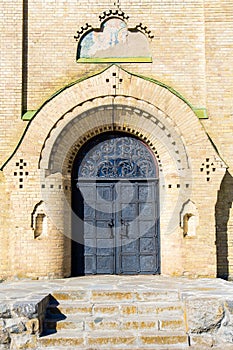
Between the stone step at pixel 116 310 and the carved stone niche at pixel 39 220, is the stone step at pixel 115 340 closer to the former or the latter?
the stone step at pixel 116 310

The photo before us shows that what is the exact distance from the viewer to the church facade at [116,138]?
914 centimetres

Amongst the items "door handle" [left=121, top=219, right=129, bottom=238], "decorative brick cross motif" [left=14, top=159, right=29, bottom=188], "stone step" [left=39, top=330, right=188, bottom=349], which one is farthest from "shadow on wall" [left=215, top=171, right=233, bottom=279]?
"decorative brick cross motif" [left=14, top=159, right=29, bottom=188]

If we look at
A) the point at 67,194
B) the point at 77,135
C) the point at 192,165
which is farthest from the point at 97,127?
the point at 192,165

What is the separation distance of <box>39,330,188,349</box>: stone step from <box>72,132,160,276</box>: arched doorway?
134 inches

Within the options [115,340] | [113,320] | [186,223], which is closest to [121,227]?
[186,223]

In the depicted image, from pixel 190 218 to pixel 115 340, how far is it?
12.2 ft

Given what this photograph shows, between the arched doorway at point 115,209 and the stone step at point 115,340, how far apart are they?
341cm

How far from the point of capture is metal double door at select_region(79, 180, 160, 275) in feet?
31.8

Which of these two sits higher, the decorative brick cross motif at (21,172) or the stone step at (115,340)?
the decorative brick cross motif at (21,172)

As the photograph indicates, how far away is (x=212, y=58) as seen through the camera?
9711 mm

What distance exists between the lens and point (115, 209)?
978 centimetres

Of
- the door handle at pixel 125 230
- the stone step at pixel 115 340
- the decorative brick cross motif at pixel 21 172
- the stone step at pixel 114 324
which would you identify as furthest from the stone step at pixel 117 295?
the decorative brick cross motif at pixel 21 172

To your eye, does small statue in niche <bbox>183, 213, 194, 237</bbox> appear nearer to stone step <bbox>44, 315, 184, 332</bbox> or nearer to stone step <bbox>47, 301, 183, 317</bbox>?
stone step <bbox>47, 301, 183, 317</bbox>

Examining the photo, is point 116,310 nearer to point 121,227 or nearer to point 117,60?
point 121,227
